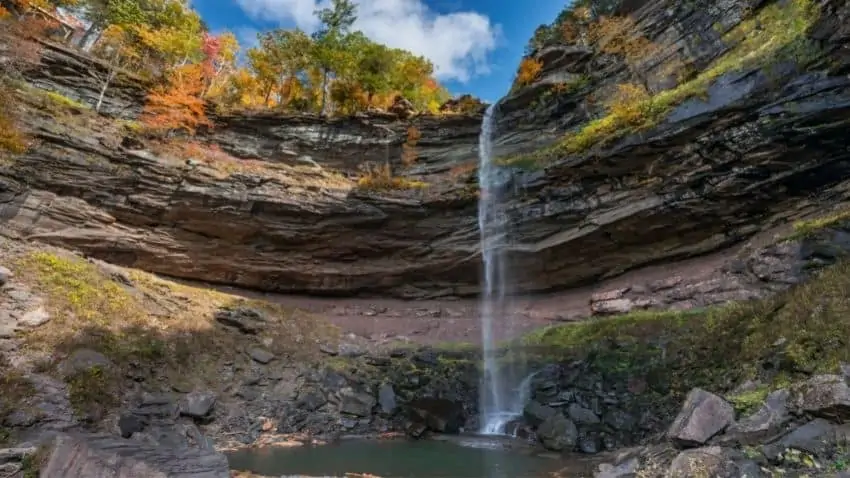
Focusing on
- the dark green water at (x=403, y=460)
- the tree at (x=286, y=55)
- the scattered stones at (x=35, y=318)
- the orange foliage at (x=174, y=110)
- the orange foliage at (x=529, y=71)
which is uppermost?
the tree at (x=286, y=55)

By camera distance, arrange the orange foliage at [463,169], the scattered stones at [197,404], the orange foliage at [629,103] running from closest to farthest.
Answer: the scattered stones at [197,404], the orange foliage at [629,103], the orange foliage at [463,169]

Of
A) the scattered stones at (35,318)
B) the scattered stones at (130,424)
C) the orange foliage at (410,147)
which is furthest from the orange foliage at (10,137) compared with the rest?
the orange foliage at (410,147)

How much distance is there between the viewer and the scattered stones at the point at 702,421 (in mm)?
7227

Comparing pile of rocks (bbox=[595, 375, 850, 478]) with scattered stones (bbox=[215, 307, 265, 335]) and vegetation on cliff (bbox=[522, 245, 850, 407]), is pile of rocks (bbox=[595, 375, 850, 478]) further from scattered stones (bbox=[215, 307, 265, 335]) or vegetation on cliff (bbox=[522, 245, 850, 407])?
scattered stones (bbox=[215, 307, 265, 335])

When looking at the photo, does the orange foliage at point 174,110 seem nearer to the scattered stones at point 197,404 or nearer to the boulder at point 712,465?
the scattered stones at point 197,404

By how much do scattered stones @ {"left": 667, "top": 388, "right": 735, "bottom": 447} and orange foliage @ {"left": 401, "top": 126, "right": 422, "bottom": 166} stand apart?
19770 mm

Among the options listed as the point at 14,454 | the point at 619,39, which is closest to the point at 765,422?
the point at 14,454

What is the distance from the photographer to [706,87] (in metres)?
16.3

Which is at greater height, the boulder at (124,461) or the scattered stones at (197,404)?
the scattered stones at (197,404)

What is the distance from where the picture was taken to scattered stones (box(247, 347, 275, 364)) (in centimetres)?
1627

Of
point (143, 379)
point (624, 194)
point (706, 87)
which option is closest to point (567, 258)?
point (624, 194)

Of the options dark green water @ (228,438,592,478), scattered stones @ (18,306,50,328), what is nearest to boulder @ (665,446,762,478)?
dark green water @ (228,438,592,478)

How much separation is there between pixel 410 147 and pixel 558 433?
57.1ft

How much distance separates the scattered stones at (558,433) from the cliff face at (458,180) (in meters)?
8.75
